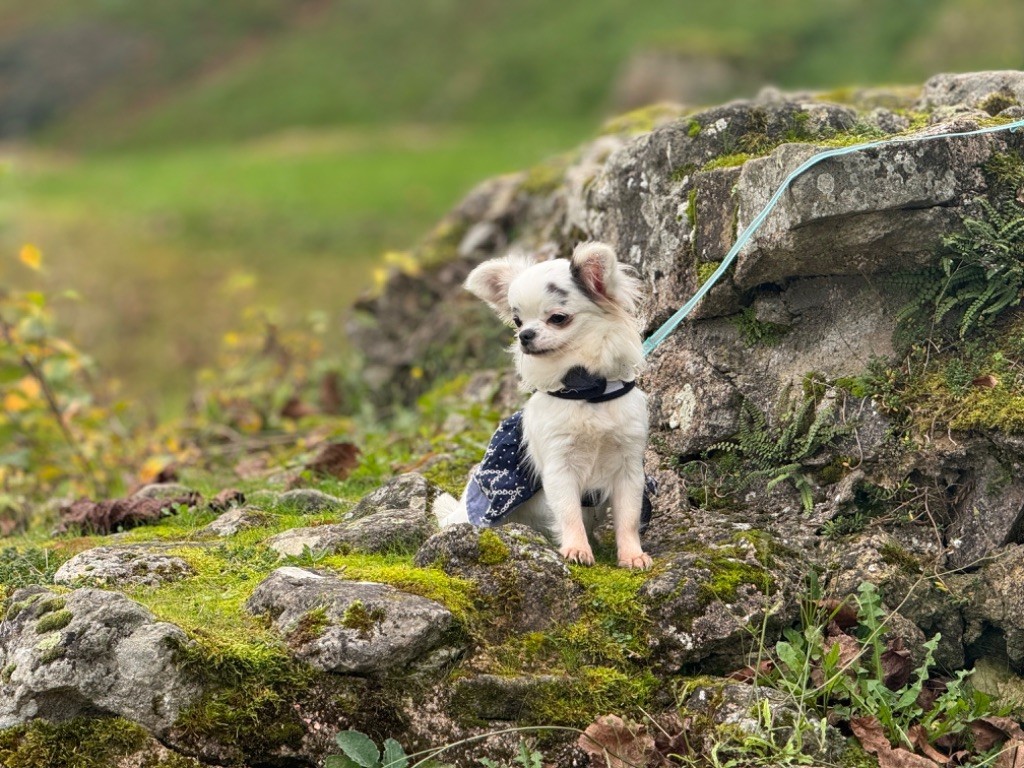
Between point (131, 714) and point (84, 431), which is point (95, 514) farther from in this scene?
point (84, 431)

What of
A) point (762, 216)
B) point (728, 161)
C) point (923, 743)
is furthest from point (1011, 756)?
point (728, 161)

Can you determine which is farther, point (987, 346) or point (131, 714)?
point (987, 346)

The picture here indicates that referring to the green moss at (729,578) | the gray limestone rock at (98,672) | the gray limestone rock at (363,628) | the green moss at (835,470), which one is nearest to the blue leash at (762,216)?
the green moss at (835,470)

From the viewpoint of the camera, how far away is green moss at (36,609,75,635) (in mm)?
4680

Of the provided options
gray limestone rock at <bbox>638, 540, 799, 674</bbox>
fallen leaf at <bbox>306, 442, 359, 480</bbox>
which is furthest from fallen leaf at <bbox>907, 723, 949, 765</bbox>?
fallen leaf at <bbox>306, 442, 359, 480</bbox>

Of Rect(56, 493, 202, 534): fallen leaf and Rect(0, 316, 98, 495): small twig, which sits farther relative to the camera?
Answer: Rect(0, 316, 98, 495): small twig

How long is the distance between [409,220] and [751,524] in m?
20.3

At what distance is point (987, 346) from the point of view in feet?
19.3

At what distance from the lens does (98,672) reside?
15.0 ft

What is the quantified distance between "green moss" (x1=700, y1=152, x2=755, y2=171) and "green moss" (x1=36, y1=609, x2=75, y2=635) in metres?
4.02

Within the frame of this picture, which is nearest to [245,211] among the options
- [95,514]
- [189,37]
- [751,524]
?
[95,514]

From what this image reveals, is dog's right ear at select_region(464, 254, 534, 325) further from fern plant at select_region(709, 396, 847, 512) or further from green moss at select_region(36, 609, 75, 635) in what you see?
green moss at select_region(36, 609, 75, 635)

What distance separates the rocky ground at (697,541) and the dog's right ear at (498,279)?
1.16 metres

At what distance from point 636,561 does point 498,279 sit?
1588 mm
